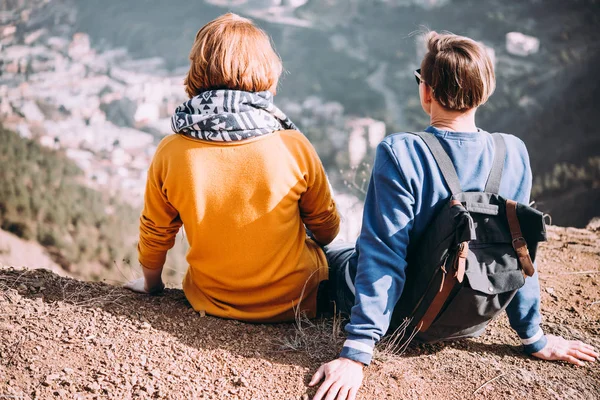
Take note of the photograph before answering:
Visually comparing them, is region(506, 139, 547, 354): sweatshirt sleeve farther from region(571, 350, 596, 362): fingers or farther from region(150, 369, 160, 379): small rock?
region(150, 369, 160, 379): small rock

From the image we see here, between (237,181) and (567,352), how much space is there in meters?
1.52

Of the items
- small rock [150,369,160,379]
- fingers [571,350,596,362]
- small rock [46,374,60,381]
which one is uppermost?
fingers [571,350,596,362]

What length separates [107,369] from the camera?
180 cm

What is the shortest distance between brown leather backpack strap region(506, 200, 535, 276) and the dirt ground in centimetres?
49

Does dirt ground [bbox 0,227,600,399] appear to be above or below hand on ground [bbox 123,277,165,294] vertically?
above

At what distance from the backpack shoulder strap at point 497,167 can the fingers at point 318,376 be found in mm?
852

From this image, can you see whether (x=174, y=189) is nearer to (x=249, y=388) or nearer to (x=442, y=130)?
(x=249, y=388)

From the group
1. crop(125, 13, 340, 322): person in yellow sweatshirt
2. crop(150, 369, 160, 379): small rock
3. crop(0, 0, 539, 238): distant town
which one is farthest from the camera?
crop(0, 0, 539, 238): distant town

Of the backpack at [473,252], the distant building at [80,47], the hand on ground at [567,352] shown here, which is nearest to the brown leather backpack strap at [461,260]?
the backpack at [473,252]

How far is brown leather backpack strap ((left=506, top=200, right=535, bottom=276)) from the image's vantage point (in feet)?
5.72

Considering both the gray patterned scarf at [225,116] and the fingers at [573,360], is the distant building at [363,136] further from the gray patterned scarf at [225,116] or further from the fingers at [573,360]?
the gray patterned scarf at [225,116]

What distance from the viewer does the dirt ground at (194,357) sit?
175cm

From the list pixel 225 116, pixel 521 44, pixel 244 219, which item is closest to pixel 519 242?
pixel 244 219

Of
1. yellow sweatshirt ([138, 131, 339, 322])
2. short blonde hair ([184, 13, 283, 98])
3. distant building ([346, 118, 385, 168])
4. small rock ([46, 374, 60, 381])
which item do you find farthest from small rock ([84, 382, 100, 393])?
distant building ([346, 118, 385, 168])
